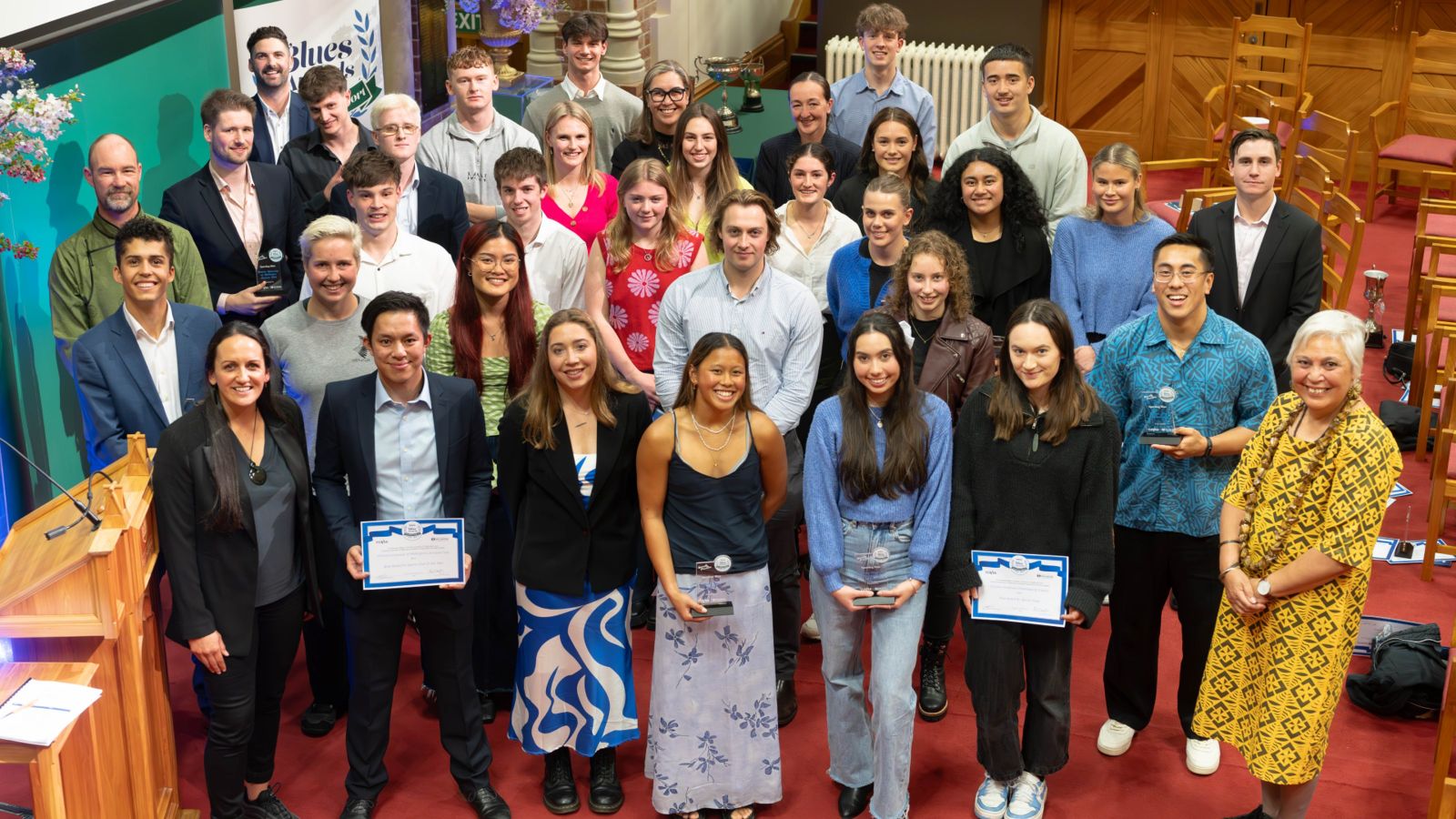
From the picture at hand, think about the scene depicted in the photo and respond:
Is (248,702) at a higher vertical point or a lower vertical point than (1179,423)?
lower

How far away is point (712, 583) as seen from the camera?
13.0ft

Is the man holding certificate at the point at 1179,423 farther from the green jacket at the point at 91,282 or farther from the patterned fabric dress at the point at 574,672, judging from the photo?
the green jacket at the point at 91,282

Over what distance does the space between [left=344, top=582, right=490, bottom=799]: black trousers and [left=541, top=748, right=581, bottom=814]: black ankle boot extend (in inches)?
7.0

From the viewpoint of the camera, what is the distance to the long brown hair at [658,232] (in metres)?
4.85

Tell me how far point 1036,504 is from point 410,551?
64.0 inches

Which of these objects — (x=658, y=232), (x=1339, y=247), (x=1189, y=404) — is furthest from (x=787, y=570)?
(x=1339, y=247)

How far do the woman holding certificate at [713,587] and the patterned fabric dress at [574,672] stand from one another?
0.49ft

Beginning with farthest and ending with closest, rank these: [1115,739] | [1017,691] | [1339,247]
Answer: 1. [1339,247]
2. [1115,739]
3. [1017,691]

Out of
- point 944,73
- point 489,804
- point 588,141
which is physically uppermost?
point 944,73

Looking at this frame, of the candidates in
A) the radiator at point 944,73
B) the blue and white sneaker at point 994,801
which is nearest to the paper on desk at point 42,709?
the blue and white sneaker at point 994,801

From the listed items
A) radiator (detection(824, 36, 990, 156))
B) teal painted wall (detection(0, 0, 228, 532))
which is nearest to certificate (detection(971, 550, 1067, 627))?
teal painted wall (detection(0, 0, 228, 532))

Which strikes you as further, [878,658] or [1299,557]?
[878,658]

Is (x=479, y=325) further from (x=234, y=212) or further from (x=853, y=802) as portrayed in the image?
(x=853, y=802)

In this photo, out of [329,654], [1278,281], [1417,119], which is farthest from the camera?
[1417,119]
